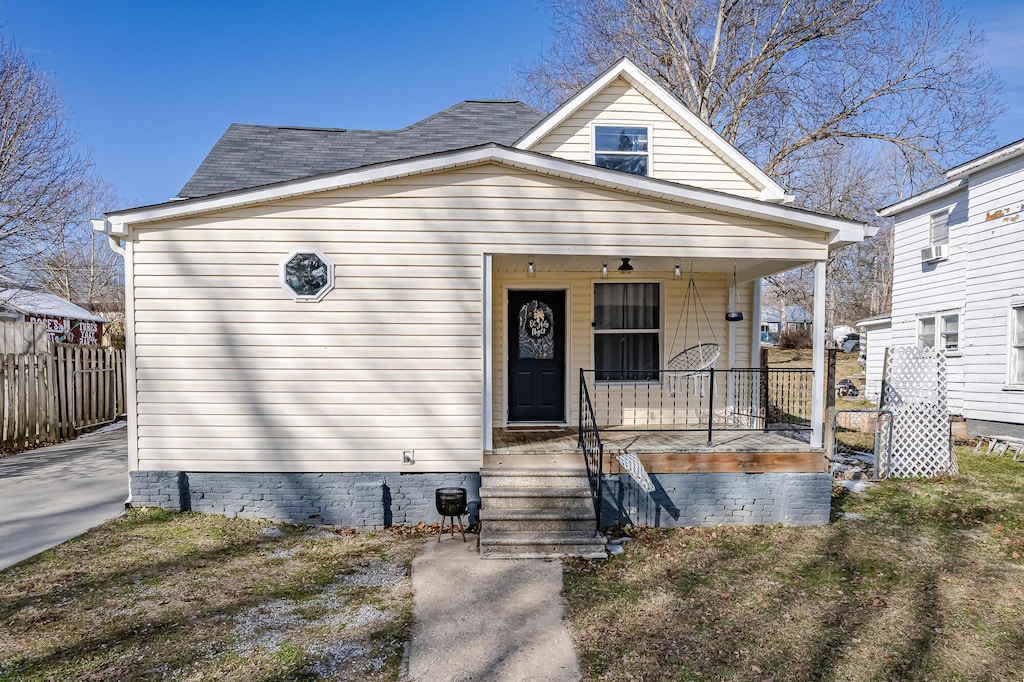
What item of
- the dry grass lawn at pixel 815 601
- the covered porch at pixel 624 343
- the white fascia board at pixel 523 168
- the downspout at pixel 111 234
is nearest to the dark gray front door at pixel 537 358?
the covered porch at pixel 624 343

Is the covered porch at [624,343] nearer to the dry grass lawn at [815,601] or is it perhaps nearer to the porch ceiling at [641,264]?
the porch ceiling at [641,264]

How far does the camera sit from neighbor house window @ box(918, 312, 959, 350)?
39.2 feet

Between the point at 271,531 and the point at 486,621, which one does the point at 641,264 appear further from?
the point at 271,531

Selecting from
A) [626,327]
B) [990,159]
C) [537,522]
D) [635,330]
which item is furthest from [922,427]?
[537,522]

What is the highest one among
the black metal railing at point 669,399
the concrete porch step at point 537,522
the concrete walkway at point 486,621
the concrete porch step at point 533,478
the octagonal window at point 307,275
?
the octagonal window at point 307,275

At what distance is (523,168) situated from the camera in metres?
5.69

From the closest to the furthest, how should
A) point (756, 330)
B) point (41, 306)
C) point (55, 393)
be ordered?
point (756, 330)
point (55, 393)
point (41, 306)

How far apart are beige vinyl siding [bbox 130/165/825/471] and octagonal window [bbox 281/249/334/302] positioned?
0.09 m

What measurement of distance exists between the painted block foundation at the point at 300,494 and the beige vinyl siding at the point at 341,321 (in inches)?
4.9

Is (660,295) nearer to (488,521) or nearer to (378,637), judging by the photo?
(488,521)

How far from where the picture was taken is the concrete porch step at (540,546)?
4918 millimetres

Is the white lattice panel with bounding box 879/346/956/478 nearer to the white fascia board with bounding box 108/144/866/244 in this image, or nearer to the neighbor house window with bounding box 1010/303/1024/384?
the white fascia board with bounding box 108/144/866/244

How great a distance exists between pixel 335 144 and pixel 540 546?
7.33 metres

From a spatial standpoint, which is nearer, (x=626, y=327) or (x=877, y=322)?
(x=626, y=327)
